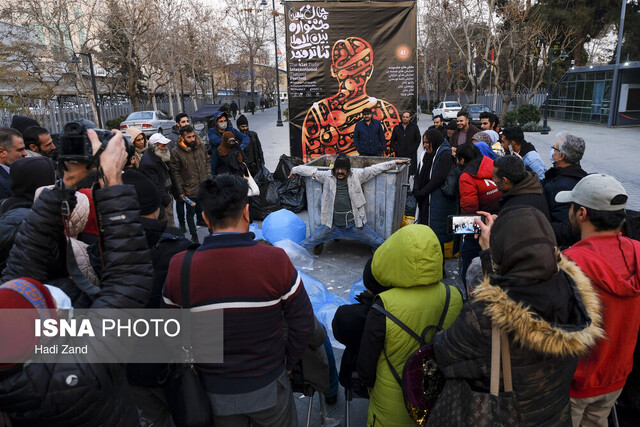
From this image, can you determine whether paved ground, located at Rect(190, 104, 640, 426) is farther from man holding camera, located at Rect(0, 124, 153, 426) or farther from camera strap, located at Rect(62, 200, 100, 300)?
camera strap, located at Rect(62, 200, 100, 300)

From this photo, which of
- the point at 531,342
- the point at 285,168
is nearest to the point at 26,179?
the point at 531,342

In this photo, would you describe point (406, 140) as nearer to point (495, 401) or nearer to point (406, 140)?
point (406, 140)

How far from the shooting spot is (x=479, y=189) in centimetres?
424

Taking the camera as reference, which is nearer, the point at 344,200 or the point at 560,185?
the point at 560,185

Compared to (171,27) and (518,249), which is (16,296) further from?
(171,27)

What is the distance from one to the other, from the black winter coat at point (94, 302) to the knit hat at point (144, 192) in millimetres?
753

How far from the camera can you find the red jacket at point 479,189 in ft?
13.9

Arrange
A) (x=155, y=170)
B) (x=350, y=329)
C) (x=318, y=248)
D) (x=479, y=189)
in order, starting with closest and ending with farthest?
(x=350, y=329) → (x=479, y=189) → (x=155, y=170) → (x=318, y=248)

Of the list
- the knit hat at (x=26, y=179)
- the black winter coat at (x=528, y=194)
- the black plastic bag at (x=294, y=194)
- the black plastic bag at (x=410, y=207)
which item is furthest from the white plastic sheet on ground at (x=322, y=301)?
the black plastic bag at (x=294, y=194)

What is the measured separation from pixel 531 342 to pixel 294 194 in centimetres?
698

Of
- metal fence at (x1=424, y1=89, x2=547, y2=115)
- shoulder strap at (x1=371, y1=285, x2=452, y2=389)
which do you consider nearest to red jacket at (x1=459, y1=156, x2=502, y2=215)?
shoulder strap at (x1=371, y1=285, x2=452, y2=389)

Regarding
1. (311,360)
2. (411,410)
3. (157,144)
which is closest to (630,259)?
(411,410)

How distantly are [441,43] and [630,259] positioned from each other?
137 ft

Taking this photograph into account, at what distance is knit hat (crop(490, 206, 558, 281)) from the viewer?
1528 millimetres
